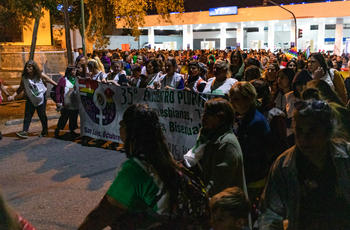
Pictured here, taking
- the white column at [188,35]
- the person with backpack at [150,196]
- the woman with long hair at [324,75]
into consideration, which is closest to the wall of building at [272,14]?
the white column at [188,35]

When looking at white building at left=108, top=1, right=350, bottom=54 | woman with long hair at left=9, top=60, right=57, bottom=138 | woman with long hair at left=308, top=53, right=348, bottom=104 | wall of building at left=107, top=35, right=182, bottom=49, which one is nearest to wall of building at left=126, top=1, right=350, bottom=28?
white building at left=108, top=1, right=350, bottom=54

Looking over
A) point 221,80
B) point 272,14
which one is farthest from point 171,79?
point 272,14

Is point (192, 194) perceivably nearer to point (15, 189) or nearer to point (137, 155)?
point (137, 155)

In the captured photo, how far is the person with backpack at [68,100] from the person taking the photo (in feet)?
29.8

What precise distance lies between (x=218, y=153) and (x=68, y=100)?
6.77m

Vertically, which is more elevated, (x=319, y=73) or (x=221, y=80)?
(x=319, y=73)

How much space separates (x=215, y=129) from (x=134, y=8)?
52.8 ft

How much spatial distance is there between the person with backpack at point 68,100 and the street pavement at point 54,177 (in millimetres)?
500

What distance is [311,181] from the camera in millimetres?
2053

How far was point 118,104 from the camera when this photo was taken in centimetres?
812

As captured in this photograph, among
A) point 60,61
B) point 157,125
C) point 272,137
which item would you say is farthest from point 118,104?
point 60,61

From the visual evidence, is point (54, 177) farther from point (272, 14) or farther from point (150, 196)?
point (272, 14)

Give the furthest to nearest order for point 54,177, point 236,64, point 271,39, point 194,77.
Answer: point 271,39 < point 236,64 < point 194,77 < point 54,177

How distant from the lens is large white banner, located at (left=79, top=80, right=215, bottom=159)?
6691 millimetres
